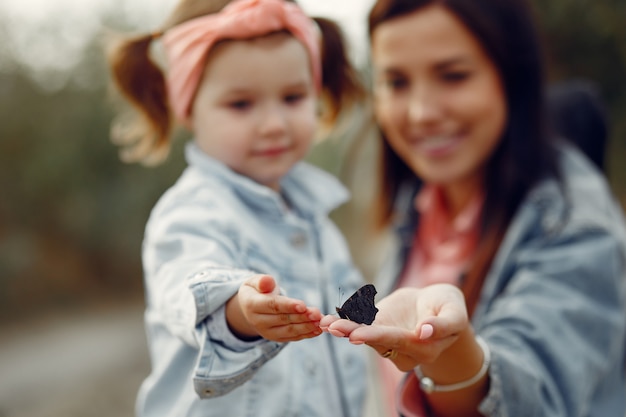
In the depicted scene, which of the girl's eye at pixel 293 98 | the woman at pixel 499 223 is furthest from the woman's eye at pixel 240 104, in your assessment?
the woman at pixel 499 223

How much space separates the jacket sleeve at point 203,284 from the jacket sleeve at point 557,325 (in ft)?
2.07

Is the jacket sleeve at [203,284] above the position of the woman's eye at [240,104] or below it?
below

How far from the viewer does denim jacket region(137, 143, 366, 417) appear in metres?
1.39

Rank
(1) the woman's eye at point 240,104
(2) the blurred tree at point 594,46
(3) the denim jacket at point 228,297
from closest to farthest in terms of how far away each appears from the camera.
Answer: (3) the denim jacket at point 228,297
(1) the woman's eye at point 240,104
(2) the blurred tree at point 594,46

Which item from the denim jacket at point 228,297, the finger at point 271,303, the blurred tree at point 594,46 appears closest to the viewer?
the finger at point 271,303

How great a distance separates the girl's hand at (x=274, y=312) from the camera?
1140 millimetres

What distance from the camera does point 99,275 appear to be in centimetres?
880

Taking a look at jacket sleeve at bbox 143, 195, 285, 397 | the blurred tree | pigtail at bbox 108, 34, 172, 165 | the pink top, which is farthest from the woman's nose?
the blurred tree

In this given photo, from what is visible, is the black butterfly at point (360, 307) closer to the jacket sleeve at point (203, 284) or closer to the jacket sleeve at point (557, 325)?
the jacket sleeve at point (203, 284)

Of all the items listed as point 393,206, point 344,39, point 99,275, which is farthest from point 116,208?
point 344,39

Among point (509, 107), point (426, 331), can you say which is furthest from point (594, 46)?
point (426, 331)

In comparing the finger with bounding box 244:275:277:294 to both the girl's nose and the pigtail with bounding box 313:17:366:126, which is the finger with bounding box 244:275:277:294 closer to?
the girl's nose

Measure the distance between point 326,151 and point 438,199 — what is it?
17.2ft

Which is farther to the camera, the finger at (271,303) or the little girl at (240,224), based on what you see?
the little girl at (240,224)
